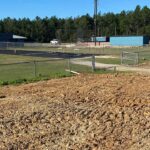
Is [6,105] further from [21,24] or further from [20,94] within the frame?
[21,24]

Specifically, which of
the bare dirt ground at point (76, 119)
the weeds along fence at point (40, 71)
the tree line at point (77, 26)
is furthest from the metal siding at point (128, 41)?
the bare dirt ground at point (76, 119)

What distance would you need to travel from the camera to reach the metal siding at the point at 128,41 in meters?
106

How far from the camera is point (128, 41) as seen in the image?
10862 centimetres

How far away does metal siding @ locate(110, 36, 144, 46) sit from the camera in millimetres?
106375

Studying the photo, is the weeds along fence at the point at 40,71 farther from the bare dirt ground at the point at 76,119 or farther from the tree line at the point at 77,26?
the tree line at the point at 77,26

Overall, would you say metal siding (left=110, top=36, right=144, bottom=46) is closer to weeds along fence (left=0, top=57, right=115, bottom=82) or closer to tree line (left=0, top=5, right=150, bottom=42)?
tree line (left=0, top=5, right=150, bottom=42)

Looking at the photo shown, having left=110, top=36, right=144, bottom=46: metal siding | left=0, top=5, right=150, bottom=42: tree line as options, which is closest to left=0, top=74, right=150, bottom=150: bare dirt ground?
left=110, top=36, right=144, bottom=46: metal siding

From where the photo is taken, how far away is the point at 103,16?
7072 inches

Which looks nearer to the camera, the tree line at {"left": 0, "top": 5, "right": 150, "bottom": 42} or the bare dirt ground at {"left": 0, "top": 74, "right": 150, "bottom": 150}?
the bare dirt ground at {"left": 0, "top": 74, "right": 150, "bottom": 150}

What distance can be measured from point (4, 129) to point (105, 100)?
15.7ft

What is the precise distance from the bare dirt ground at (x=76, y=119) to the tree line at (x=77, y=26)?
138120mm

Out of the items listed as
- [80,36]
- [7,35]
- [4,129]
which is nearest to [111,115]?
[4,129]

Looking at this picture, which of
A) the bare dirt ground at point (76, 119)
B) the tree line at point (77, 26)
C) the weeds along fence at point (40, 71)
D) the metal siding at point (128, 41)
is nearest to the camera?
the bare dirt ground at point (76, 119)

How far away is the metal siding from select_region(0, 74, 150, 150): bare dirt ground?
9077 centimetres
